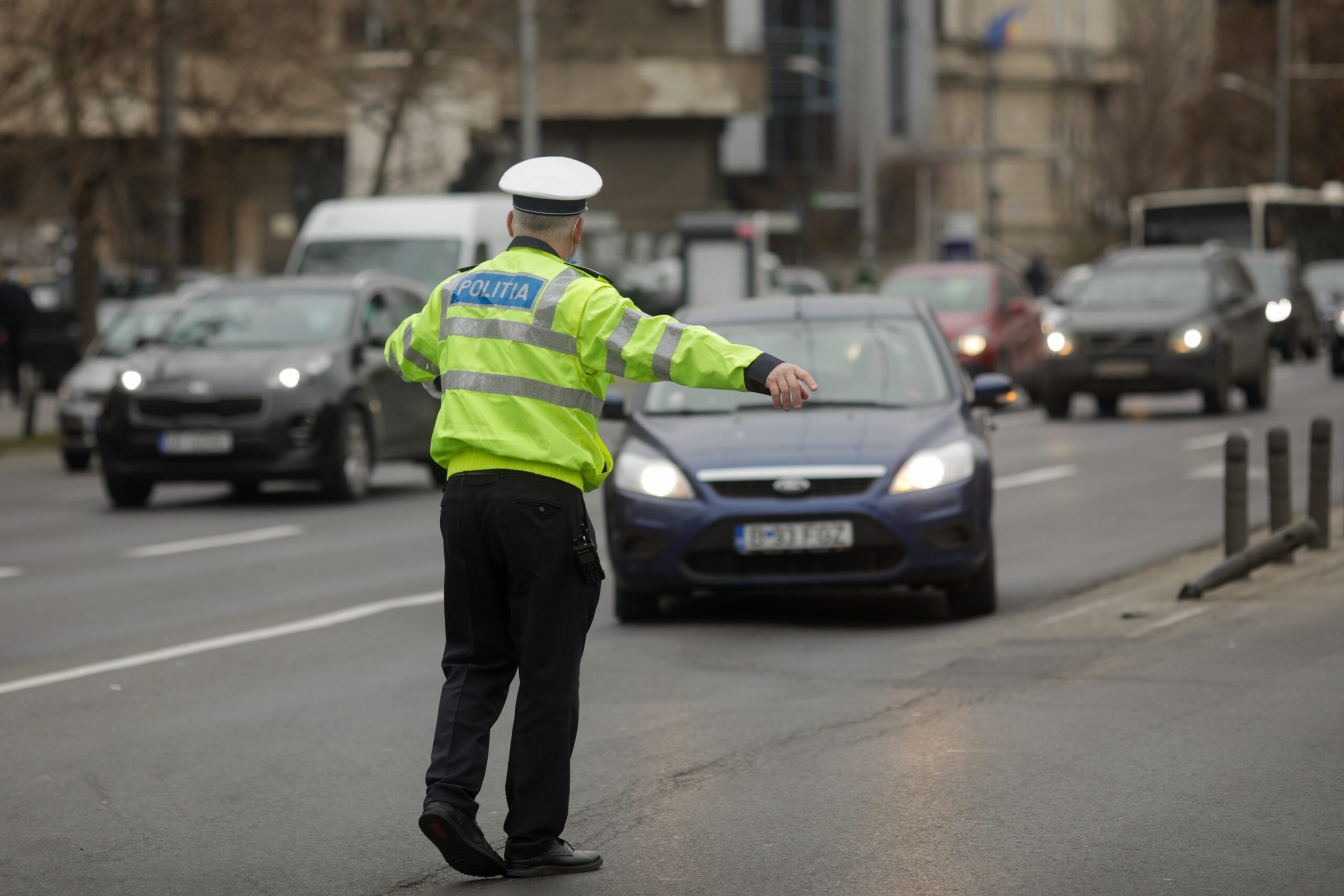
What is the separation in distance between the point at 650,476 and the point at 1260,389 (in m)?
16.5

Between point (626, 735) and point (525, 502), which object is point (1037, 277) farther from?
point (525, 502)

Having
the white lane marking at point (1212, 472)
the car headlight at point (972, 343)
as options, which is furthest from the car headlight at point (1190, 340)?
the white lane marking at point (1212, 472)

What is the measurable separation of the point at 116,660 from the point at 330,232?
13.1m

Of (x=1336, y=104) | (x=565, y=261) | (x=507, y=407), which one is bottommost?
(x=507, y=407)

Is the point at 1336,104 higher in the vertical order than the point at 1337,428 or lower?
higher

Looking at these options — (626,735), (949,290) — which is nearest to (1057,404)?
(949,290)

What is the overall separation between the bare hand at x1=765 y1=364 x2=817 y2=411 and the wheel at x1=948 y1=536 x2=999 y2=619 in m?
5.09

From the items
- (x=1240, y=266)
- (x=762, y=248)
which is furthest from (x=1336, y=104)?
(x=1240, y=266)

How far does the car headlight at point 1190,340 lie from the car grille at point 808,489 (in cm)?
1497

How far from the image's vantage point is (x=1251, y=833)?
5.87 m

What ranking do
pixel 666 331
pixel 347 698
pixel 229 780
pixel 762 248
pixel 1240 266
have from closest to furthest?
pixel 666 331, pixel 229 780, pixel 347 698, pixel 1240 266, pixel 762 248

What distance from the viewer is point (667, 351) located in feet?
17.5

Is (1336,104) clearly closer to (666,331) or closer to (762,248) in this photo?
(762,248)

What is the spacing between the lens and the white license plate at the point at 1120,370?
79.7ft
